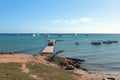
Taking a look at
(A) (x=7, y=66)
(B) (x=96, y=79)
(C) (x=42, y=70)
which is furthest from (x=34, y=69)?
(B) (x=96, y=79)

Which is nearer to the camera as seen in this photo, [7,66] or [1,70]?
[1,70]

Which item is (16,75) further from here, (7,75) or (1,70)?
(1,70)

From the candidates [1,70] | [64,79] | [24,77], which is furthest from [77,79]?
[1,70]

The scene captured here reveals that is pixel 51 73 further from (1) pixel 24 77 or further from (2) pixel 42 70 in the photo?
(1) pixel 24 77

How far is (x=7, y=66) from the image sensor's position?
2784 centimetres

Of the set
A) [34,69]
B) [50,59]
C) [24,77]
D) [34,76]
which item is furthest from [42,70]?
[50,59]

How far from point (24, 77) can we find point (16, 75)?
3.70ft

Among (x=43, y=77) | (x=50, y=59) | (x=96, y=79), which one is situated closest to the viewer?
(x=43, y=77)

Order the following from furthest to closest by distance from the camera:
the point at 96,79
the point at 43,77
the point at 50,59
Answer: the point at 50,59 → the point at 96,79 → the point at 43,77

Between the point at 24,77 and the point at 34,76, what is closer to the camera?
the point at 24,77

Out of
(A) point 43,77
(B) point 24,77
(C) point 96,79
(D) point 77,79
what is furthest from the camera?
(C) point 96,79

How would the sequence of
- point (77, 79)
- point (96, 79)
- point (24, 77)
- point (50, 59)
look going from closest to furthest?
1. point (24, 77)
2. point (77, 79)
3. point (96, 79)
4. point (50, 59)

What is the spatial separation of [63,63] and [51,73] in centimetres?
1355

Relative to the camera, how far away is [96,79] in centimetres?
2709
